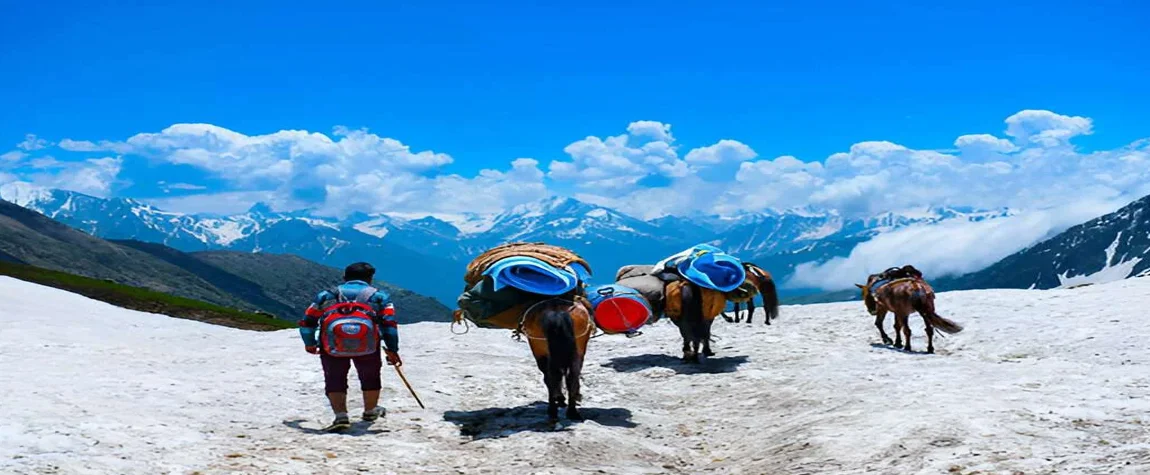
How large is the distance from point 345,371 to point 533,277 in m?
3.22

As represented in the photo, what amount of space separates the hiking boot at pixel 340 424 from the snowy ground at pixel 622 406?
312mm

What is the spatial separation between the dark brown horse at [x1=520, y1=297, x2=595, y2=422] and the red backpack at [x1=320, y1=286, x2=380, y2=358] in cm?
239

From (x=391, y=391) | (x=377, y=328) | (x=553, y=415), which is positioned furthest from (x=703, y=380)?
(x=377, y=328)

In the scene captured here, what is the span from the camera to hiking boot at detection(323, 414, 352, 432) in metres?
11.6

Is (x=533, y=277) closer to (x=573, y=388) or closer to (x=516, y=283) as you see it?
(x=516, y=283)

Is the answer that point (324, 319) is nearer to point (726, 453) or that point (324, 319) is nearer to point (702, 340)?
point (726, 453)

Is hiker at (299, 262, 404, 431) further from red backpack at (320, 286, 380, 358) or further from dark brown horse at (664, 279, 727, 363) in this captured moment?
dark brown horse at (664, 279, 727, 363)

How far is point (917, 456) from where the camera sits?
29.4 feet

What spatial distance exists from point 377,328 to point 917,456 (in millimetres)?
7450

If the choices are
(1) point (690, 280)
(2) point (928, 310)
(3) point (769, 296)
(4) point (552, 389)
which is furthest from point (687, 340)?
(4) point (552, 389)

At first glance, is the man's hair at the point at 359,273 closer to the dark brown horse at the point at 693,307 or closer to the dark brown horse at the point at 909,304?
the dark brown horse at the point at 693,307

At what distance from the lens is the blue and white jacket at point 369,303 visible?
1185 cm

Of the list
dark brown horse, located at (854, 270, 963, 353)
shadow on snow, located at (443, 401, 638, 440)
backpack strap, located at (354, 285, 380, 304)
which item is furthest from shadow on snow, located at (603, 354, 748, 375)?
backpack strap, located at (354, 285, 380, 304)

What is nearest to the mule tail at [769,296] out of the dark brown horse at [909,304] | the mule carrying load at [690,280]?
the dark brown horse at [909,304]
